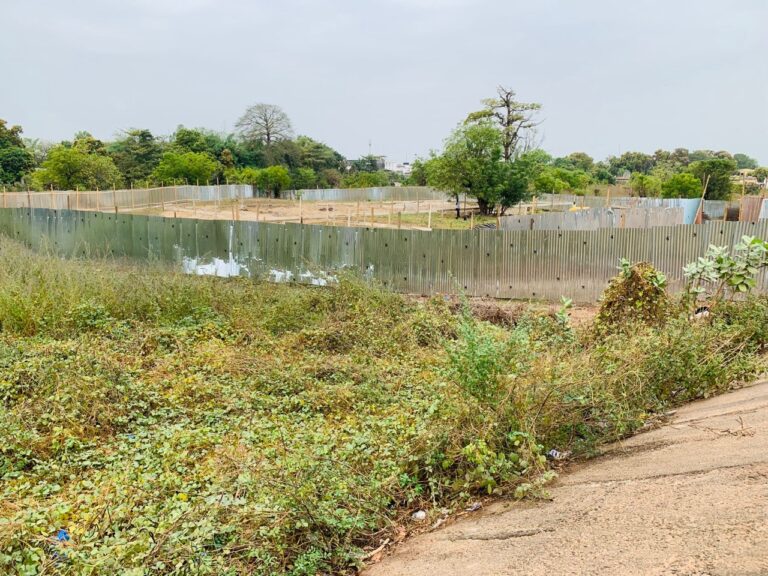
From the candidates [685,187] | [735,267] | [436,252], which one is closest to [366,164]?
[685,187]

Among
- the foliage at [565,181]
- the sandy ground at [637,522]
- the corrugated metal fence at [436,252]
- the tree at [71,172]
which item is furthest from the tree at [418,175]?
the sandy ground at [637,522]

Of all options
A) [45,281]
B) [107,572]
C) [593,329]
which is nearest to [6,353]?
[45,281]

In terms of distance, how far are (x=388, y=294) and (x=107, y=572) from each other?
6.75m

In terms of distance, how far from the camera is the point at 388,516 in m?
3.20

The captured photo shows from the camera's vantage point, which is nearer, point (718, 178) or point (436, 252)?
point (436, 252)

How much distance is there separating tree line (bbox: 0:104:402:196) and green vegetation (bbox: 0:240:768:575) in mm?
27292

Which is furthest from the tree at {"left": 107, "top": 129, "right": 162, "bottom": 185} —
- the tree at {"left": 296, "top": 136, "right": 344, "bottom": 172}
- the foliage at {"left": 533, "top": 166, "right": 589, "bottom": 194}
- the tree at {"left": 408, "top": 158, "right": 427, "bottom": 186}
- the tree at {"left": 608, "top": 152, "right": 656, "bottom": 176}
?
the tree at {"left": 608, "top": 152, "right": 656, "bottom": 176}

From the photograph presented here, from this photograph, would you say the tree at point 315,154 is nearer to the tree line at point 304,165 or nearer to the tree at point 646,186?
the tree line at point 304,165

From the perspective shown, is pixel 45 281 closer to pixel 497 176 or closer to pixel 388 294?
pixel 388 294

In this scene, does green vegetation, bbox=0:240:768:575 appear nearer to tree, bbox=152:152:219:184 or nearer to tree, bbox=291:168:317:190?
tree, bbox=152:152:219:184

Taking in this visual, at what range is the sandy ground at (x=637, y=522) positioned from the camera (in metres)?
2.27

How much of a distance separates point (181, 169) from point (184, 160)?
0.74 meters

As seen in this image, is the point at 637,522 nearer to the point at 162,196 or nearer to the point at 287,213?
the point at 162,196

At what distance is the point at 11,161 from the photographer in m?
Result: 42.3
